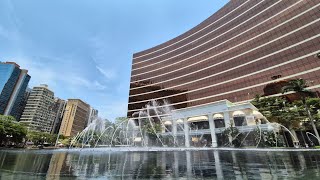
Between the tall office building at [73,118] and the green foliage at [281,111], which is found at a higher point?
the tall office building at [73,118]

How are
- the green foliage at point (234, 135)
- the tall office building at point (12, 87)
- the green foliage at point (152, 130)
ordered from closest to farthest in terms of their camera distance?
the green foliage at point (234, 135)
the green foliage at point (152, 130)
the tall office building at point (12, 87)

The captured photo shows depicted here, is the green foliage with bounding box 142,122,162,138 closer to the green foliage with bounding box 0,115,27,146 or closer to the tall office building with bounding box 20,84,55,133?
the green foliage with bounding box 0,115,27,146

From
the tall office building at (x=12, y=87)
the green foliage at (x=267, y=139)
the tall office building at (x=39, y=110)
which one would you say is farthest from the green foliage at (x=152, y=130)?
the tall office building at (x=12, y=87)

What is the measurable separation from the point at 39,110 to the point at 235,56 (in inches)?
5072

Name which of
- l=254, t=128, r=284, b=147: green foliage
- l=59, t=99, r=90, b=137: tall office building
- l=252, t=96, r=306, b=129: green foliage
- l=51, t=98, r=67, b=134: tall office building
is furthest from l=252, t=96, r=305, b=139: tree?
l=51, t=98, r=67, b=134: tall office building

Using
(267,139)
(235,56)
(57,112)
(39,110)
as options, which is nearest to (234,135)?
(267,139)

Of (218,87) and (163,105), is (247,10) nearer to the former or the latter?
(218,87)

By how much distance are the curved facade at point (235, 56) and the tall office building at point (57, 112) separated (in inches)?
3531

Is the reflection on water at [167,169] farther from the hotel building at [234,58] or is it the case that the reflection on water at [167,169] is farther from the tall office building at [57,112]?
the tall office building at [57,112]

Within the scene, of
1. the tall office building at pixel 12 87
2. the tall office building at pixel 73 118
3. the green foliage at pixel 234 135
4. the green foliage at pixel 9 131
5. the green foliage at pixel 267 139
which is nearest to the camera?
the green foliage at pixel 267 139

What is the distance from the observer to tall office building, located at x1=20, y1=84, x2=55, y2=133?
395 feet

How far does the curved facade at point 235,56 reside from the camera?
42.3 meters

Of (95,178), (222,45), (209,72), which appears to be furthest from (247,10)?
(95,178)

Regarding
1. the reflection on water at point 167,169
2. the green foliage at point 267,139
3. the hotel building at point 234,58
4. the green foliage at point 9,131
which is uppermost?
the hotel building at point 234,58
